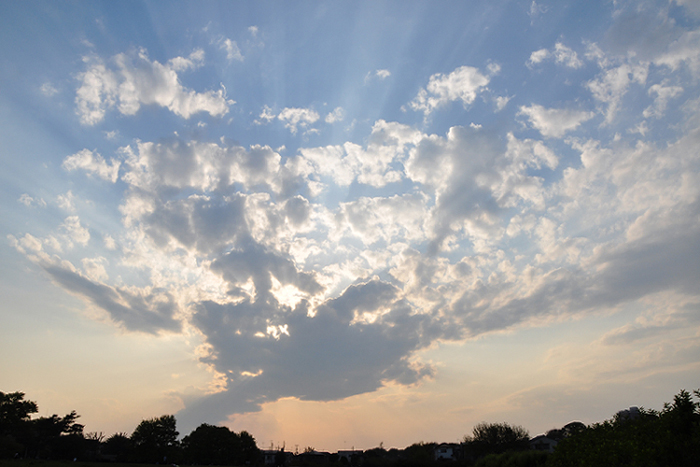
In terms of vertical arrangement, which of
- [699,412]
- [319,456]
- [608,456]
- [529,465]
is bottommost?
[319,456]

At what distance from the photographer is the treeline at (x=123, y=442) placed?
9081cm

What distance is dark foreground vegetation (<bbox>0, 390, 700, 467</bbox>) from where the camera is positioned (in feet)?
44.1

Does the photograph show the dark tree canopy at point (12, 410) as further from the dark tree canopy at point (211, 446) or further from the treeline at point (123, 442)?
the dark tree canopy at point (211, 446)

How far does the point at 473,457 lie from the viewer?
93188mm

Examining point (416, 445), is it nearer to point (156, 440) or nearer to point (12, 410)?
point (156, 440)

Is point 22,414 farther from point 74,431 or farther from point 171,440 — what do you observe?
point 171,440

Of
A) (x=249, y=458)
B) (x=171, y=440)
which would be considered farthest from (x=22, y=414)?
(x=249, y=458)

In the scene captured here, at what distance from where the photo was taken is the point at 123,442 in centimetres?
12488

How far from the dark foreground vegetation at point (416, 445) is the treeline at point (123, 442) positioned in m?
0.18

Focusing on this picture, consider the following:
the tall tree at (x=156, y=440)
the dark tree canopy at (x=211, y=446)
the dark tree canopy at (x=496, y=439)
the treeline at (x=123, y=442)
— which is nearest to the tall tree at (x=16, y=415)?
the treeline at (x=123, y=442)

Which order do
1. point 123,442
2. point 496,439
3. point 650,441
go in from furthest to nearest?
point 123,442 < point 496,439 < point 650,441

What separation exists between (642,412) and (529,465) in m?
15.3

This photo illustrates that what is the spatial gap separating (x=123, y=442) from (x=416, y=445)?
3718 inches

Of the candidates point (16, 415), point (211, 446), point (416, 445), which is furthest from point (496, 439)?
point (16, 415)
